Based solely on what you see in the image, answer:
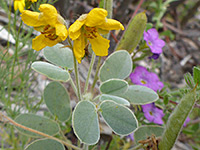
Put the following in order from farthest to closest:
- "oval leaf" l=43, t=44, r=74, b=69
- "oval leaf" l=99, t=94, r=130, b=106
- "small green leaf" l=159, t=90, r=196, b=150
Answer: "oval leaf" l=43, t=44, r=74, b=69, "oval leaf" l=99, t=94, r=130, b=106, "small green leaf" l=159, t=90, r=196, b=150

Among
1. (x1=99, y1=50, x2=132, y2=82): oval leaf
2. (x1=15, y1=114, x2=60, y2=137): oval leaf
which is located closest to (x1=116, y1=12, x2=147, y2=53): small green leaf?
(x1=99, y1=50, x2=132, y2=82): oval leaf

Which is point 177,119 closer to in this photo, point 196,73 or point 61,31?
point 196,73

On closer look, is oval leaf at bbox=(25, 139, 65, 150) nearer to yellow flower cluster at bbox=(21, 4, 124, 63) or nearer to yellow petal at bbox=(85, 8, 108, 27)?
yellow flower cluster at bbox=(21, 4, 124, 63)

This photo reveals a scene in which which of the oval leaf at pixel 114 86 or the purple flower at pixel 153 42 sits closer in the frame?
the oval leaf at pixel 114 86

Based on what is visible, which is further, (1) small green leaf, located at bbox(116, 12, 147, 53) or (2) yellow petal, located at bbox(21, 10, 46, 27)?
(1) small green leaf, located at bbox(116, 12, 147, 53)

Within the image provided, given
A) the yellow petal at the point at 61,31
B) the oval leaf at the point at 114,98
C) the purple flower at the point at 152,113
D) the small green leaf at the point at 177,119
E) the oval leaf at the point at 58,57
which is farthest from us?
the purple flower at the point at 152,113

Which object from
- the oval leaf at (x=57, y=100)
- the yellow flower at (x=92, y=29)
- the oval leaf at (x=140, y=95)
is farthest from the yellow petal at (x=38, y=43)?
the oval leaf at (x=140, y=95)

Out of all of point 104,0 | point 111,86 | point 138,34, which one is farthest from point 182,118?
Result: point 104,0

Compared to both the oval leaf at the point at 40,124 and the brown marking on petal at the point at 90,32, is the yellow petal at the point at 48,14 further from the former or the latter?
the oval leaf at the point at 40,124
